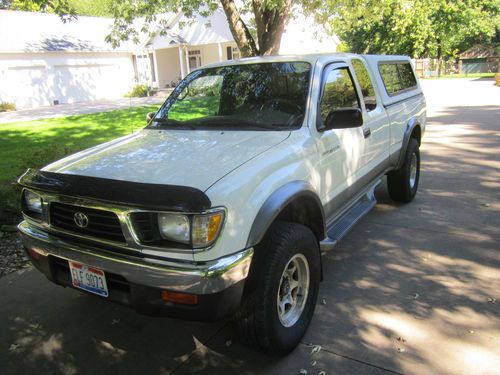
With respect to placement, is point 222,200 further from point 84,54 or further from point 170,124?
point 84,54

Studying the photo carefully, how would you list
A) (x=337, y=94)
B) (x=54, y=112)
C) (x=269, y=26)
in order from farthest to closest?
(x=54, y=112) < (x=269, y=26) < (x=337, y=94)

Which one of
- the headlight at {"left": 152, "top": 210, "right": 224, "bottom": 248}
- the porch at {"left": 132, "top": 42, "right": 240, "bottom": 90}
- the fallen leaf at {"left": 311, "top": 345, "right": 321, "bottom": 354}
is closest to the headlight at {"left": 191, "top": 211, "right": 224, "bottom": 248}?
the headlight at {"left": 152, "top": 210, "right": 224, "bottom": 248}

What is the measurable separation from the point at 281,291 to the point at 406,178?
3.23 meters

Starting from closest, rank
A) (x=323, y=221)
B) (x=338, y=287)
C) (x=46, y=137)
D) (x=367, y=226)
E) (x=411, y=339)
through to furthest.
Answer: (x=411, y=339) → (x=323, y=221) → (x=338, y=287) → (x=367, y=226) → (x=46, y=137)

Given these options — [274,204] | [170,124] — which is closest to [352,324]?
[274,204]

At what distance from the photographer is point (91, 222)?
8.32 feet

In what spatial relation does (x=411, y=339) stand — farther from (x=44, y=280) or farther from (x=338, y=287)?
(x=44, y=280)

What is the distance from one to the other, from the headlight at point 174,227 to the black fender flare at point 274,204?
354mm

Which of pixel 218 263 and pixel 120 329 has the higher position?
pixel 218 263

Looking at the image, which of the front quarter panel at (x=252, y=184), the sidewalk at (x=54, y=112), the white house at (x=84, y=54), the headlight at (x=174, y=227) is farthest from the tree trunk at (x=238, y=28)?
the white house at (x=84, y=54)

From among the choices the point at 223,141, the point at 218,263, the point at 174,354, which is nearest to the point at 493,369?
the point at 218,263

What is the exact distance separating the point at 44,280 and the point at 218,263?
2595mm

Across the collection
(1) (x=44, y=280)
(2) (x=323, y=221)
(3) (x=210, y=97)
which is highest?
(3) (x=210, y=97)

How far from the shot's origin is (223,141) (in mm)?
3109
